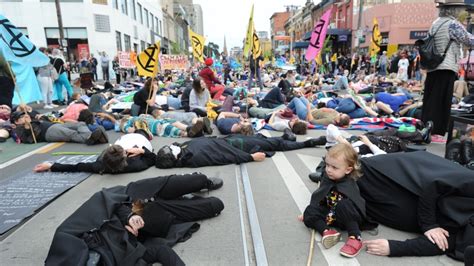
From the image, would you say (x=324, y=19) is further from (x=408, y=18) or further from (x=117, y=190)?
(x=408, y=18)

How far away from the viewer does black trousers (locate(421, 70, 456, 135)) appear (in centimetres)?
584

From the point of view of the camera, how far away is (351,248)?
2.83m

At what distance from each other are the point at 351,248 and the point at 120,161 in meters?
3.11

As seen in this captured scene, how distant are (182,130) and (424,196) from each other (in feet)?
17.2

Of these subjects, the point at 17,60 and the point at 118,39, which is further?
the point at 118,39

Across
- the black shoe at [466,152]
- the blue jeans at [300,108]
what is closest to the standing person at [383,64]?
the blue jeans at [300,108]

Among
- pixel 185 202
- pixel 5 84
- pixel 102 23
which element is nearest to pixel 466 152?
pixel 185 202

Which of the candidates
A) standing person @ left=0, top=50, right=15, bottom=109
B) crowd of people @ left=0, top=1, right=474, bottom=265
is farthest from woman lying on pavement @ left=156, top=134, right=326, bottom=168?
standing person @ left=0, top=50, right=15, bottom=109

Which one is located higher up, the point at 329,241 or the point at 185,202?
the point at 185,202

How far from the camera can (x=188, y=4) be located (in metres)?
128

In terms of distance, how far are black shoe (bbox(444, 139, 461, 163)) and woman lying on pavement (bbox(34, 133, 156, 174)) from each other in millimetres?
4006

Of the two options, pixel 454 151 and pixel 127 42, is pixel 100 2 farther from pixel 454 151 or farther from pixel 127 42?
pixel 454 151

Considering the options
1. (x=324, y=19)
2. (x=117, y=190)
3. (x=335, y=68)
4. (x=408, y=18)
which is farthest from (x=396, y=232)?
(x=408, y=18)

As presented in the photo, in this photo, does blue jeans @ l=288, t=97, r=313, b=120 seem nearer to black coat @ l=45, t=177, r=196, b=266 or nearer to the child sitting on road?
the child sitting on road
